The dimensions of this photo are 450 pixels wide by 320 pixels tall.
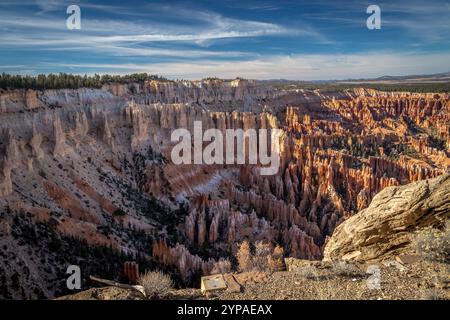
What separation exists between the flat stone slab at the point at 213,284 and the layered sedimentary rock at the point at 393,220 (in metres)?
3.97

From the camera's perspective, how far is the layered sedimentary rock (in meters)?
9.28

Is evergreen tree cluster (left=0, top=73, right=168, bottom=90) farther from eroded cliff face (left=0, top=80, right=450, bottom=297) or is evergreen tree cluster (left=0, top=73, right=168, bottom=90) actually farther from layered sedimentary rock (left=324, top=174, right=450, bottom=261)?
layered sedimentary rock (left=324, top=174, right=450, bottom=261)

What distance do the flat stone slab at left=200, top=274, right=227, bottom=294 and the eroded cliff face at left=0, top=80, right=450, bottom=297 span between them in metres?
9.39

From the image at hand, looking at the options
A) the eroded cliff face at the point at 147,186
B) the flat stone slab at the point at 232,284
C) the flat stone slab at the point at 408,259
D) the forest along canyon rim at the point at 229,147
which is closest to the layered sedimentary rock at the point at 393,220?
the flat stone slab at the point at 408,259

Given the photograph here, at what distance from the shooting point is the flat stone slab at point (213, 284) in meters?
7.55

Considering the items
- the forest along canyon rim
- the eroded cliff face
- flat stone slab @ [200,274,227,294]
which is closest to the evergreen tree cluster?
the eroded cliff face

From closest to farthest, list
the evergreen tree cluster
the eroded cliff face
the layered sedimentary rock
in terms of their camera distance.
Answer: the layered sedimentary rock
the eroded cliff face
the evergreen tree cluster

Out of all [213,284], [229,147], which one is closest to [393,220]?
[213,284]

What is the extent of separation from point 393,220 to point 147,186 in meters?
25.4

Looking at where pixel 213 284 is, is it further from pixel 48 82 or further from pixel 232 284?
pixel 48 82

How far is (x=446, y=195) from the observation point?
9.13 m

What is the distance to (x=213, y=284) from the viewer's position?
25.6ft
